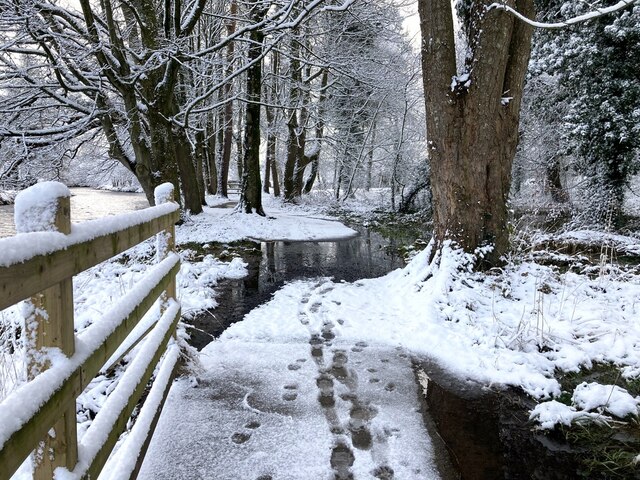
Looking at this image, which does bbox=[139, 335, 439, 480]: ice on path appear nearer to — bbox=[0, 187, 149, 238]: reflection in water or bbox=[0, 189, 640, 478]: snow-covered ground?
bbox=[0, 189, 640, 478]: snow-covered ground

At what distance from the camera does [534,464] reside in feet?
8.64

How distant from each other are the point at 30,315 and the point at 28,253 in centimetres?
34

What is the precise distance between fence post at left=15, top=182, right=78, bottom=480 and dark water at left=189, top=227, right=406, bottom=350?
300cm

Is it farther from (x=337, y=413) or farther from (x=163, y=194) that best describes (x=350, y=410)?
(x=163, y=194)

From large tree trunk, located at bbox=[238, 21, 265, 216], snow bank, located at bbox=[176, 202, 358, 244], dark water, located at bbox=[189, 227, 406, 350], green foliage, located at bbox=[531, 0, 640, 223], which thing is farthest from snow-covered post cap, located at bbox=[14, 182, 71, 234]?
green foliage, located at bbox=[531, 0, 640, 223]

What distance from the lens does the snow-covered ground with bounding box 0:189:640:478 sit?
3053mm

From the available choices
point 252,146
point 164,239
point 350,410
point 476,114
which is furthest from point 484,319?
point 252,146

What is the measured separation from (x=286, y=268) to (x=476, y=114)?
15.0ft

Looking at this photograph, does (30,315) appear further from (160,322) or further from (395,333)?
(395,333)

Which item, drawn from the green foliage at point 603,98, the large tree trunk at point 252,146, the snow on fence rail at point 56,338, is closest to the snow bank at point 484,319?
the snow on fence rail at point 56,338

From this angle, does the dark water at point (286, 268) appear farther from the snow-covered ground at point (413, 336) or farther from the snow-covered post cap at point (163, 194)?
the snow-covered post cap at point (163, 194)

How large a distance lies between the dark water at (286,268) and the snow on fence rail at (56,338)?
2571mm

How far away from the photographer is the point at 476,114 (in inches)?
214

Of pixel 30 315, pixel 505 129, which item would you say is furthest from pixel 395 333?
pixel 30 315
